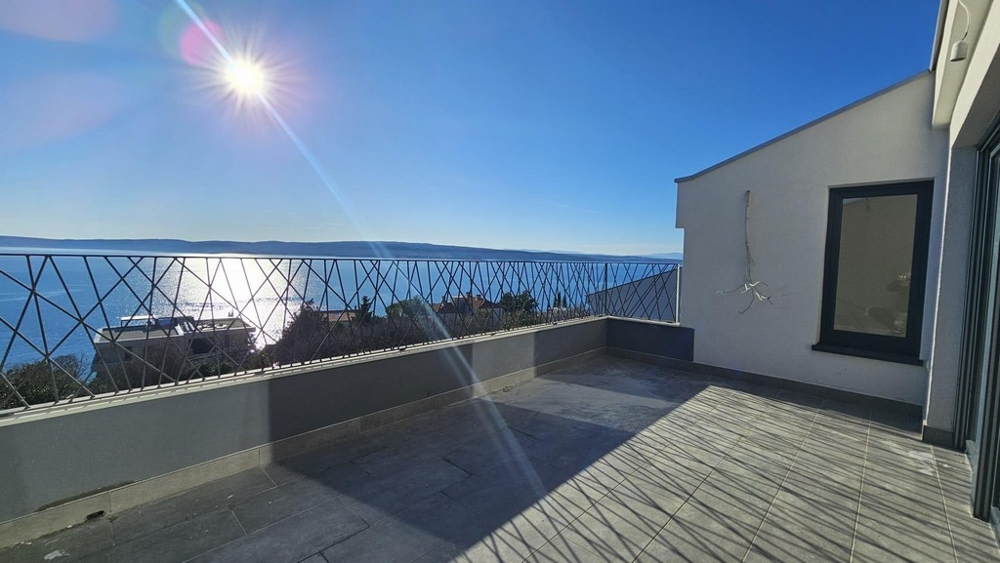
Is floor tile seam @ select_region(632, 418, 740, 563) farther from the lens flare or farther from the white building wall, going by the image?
the lens flare

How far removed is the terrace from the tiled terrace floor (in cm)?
1

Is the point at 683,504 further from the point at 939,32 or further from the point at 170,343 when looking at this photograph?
the point at 939,32

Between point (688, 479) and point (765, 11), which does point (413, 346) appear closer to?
point (688, 479)

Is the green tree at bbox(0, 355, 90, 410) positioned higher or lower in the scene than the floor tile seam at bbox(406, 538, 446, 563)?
higher

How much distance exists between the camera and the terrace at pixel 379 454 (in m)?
1.70

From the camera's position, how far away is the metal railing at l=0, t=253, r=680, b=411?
189cm

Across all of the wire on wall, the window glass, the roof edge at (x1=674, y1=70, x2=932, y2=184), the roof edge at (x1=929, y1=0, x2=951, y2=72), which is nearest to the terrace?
the window glass

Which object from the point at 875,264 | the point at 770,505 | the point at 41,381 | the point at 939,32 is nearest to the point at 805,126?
the point at 939,32

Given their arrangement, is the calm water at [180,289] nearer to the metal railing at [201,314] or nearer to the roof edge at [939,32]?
the metal railing at [201,314]

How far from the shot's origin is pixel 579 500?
2.03m

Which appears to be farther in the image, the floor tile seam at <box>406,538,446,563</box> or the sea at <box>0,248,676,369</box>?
the sea at <box>0,248,676,369</box>

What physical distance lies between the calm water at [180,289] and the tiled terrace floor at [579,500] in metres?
0.95

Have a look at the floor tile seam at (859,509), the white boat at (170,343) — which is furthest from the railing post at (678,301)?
the white boat at (170,343)

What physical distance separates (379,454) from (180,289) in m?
1.60
